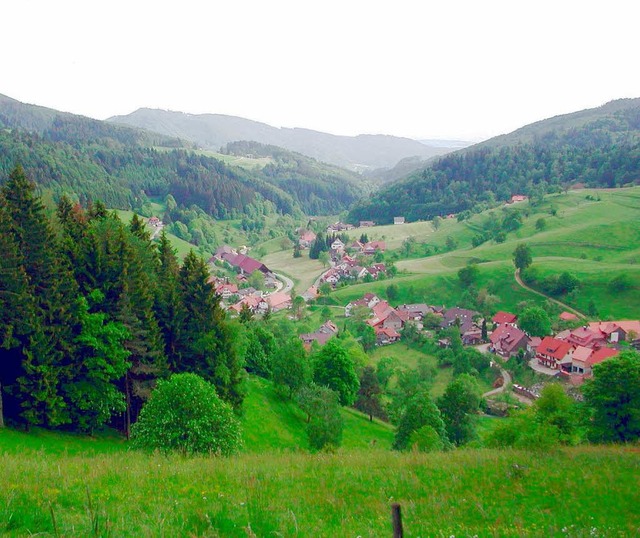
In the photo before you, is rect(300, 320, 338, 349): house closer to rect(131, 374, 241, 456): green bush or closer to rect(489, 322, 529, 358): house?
rect(489, 322, 529, 358): house

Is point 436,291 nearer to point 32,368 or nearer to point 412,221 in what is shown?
point 32,368

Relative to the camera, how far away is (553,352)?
6391 cm

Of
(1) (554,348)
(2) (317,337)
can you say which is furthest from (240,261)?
(1) (554,348)

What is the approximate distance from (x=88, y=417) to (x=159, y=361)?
14.7 feet

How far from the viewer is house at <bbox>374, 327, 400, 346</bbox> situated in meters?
75.9

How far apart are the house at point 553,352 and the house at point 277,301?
Answer: 47.2 metres

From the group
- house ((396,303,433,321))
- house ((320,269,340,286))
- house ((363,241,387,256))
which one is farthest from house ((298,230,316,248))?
house ((396,303,433,321))

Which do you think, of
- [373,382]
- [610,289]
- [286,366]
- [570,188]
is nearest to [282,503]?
[286,366]

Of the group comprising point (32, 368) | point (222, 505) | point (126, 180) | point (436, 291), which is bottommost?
point (436, 291)

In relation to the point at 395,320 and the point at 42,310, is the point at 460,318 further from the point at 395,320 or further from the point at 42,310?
the point at 42,310

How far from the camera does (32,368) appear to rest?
21.5m

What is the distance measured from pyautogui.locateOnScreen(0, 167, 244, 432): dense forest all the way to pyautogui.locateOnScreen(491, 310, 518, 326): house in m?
59.6

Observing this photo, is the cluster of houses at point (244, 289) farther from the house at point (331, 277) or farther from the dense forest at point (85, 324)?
the dense forest at point (85, 324)

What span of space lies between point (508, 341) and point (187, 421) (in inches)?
2385
